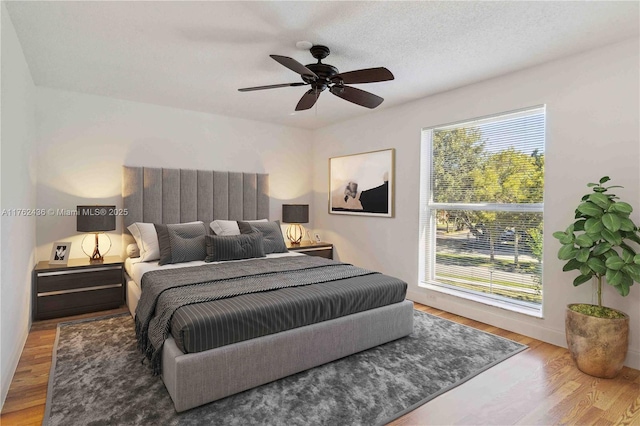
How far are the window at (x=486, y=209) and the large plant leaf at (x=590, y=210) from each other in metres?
0.66

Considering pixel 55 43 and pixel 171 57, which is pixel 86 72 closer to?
pixel 55 43

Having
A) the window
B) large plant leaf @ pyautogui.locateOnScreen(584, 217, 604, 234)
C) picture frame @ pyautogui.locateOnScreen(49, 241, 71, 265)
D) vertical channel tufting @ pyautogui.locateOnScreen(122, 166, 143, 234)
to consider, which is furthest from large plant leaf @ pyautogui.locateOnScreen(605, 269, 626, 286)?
picture frame @ pyautogui.locateOnScreen(49, 241, 71, 265)

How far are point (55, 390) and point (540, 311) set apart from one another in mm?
4059

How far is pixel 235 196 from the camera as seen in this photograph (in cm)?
523

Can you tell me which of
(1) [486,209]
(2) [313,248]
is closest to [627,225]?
(1) [486,209]

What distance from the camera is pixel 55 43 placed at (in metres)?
2.87

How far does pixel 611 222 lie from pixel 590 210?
0.54ft

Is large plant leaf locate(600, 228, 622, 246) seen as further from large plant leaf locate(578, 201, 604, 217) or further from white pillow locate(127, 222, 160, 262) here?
white pillow locate(127, 222, 160, 262)

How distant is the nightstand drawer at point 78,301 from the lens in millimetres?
3676

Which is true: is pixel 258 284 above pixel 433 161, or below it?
below

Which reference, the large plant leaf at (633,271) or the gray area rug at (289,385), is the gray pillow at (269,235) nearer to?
the gray area rug at (289,385)

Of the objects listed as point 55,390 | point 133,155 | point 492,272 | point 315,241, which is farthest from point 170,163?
point 492,272

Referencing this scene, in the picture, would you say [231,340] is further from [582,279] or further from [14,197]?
[582,279]

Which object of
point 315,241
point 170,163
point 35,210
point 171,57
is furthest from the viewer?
A: point 315,241
